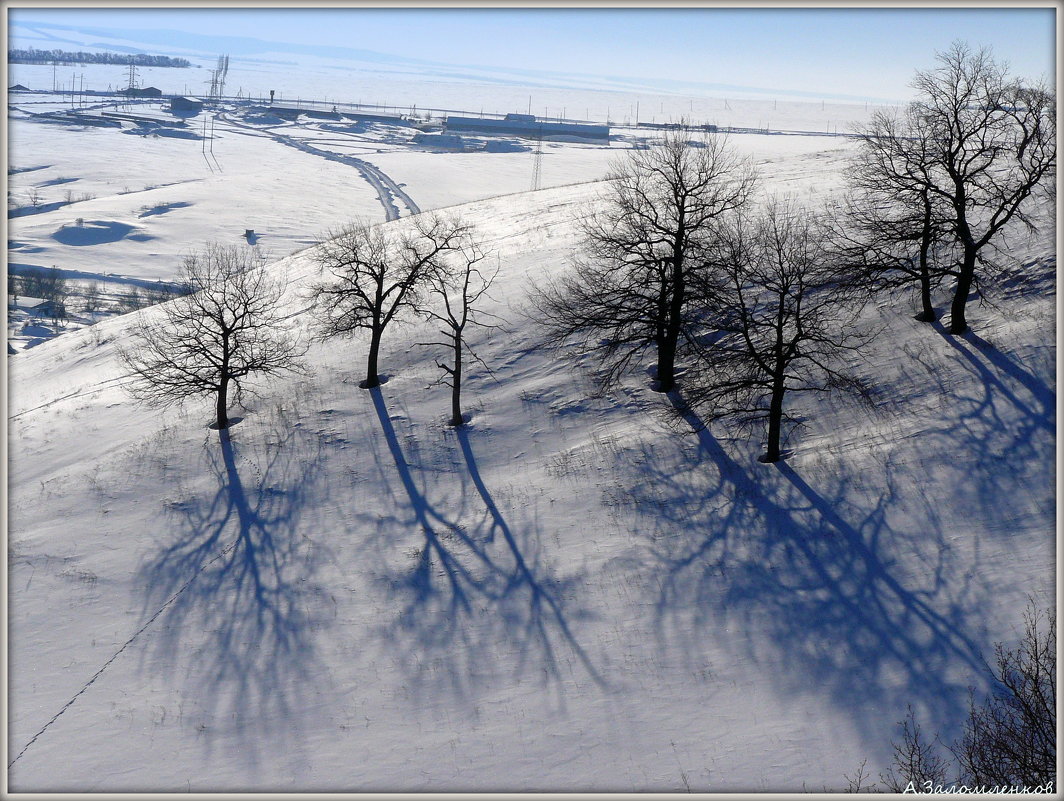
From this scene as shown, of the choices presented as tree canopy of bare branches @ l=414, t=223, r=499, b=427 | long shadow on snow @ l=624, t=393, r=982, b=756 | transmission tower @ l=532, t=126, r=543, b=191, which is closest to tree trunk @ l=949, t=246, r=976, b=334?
long shadow on snow @ l=624, t=393, r=982, b=756

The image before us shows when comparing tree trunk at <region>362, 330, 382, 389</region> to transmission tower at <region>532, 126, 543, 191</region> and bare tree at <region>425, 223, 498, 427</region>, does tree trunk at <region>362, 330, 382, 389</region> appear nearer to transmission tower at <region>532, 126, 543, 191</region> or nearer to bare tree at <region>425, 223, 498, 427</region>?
bare tree at <region>425, 223, 498, 427</region>

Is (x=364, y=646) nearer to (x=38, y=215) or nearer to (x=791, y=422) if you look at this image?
(x=791, y=422)

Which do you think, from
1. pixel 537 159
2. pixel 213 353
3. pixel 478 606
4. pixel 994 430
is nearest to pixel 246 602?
pixel 478 606

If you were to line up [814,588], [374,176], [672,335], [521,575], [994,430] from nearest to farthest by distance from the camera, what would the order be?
1. [814,588]
2. [521,575]
3. [994,430]
4. [672,335]
5. [374,176]

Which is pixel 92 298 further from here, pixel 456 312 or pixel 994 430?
pixel 994 430

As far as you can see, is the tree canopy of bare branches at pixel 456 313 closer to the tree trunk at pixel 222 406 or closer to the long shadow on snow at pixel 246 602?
the long shadow on snow at pixel 246 602

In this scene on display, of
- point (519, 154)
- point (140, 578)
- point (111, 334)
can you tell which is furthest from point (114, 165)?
point (140, 578)

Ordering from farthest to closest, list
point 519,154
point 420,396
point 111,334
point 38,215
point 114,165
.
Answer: point 519,154
point 114,165
point 38,215
point 111,334
point 420,396
